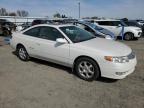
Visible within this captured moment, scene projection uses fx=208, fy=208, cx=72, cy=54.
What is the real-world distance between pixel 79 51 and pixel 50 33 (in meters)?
1.46

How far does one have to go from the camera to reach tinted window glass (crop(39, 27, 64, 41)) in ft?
21.5

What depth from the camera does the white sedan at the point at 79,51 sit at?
5.39 m

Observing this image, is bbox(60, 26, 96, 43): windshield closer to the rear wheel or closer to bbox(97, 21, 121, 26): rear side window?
bbox(97, 21, 121, 26): rear side window

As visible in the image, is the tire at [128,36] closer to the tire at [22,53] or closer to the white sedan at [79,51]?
the white sedan at [79,51]

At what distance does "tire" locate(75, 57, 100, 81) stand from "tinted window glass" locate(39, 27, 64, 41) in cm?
113

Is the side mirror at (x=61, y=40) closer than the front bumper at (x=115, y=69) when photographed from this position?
No

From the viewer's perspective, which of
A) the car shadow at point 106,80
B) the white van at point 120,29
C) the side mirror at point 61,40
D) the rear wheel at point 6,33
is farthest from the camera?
the rear wheel at point 6,33

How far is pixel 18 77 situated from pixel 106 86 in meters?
2.53

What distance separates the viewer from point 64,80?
5832 mm

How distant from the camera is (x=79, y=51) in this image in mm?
5801

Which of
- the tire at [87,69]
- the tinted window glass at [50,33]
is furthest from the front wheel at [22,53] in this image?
the tire at [87,69]

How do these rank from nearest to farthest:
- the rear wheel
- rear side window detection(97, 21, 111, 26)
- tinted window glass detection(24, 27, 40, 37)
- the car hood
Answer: the car hood → tinted window glass detection(24, 27, 40, 37) → the rear wheel → rear side window detection(97, 21, 111, 26)

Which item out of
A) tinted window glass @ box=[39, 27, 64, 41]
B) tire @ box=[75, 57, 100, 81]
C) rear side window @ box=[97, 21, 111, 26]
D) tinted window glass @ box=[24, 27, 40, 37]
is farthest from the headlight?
rear side window @ box=[97, 21, 111, 26]

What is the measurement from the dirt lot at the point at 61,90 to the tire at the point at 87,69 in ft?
0.53
